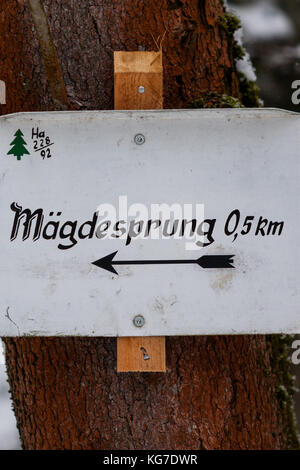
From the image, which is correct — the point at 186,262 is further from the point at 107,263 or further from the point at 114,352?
the point at 114,352

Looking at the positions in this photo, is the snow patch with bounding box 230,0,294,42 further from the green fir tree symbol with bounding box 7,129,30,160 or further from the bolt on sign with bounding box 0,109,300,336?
the green fir tree symbol with bounding box 7,129,30,160

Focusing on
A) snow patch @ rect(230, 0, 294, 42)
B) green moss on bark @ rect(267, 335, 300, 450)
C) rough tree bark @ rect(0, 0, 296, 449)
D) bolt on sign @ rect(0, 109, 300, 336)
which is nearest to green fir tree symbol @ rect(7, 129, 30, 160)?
bolt on sign @ rect(0, 109, 300, 336)

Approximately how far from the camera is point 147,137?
1.45 m

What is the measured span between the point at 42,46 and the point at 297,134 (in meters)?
0.71

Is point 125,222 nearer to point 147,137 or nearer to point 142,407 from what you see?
point 147,137

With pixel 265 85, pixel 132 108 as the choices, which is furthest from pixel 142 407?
pixel 265 85

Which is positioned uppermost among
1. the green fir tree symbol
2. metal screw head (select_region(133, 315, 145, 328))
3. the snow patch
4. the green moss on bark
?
the snow patch

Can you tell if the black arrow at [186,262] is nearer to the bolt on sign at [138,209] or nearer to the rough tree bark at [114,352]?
the bolt on sign at [138,209]

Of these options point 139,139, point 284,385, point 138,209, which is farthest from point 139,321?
point 284,385

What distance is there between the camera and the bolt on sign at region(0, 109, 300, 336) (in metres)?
1.45

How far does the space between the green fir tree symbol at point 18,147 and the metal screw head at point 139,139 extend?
29cm

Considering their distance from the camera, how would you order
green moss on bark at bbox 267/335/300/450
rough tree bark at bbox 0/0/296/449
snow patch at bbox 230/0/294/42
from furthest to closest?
1. snow patch at bbox 230/0/294/42
2. green moss on bark at bbox 267/335/300/450
3. rough tree bark at bbox 0/0/296/449

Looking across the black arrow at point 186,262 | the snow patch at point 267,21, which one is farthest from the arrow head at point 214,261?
the snow patch at point 267,21

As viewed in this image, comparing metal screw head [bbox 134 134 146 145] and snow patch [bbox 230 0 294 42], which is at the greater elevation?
snow patch [bbox 230 0 294 42]
